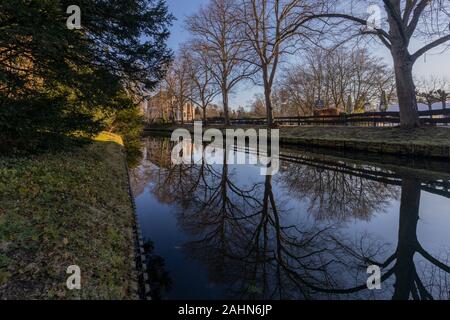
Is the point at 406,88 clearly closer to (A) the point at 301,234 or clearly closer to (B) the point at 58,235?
(A) the point at 301,234

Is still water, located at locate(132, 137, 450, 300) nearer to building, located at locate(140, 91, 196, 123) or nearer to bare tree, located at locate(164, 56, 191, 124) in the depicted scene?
building, located at locate(140, 91, 196, 123)

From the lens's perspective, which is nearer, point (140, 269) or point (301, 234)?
point (140, 269)

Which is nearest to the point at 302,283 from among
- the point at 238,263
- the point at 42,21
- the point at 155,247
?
the point at 238,263

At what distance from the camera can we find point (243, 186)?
8977mm

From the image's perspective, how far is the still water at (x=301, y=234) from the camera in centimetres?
358

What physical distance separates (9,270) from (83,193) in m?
2.65

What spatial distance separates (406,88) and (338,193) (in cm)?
1028

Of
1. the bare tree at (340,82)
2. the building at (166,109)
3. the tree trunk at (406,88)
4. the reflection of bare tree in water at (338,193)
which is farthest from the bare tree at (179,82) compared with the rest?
the reflection of bare tree in water at (338,193)

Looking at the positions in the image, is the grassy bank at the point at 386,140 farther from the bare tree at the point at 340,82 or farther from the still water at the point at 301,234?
the bare tree at the point at 340,82

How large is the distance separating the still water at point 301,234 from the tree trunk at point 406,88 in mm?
5481

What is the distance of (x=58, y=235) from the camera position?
12.0 ft

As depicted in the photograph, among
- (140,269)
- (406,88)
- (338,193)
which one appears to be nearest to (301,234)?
(140,269)

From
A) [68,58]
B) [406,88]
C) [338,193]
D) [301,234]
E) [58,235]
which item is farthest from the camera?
[406,88]
